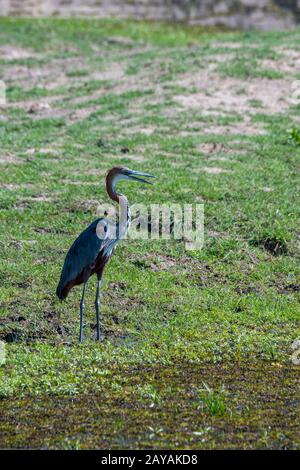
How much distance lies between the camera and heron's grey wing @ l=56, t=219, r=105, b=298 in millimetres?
8531

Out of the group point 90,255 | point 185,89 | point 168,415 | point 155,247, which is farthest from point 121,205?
point 185,89

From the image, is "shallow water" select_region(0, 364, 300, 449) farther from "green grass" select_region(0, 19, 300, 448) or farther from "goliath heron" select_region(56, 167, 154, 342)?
"goliath heron" select_region(56, 167, 154, 342)

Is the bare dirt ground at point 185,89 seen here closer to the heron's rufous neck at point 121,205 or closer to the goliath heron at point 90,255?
the heron's rufous neck at point 121,205

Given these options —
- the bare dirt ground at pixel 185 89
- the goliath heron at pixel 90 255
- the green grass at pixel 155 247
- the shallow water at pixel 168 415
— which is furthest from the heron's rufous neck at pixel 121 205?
the bare dirt ground at pixel 185 89

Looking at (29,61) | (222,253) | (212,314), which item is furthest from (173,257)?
(29,61)

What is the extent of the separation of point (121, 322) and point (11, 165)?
3770 mm

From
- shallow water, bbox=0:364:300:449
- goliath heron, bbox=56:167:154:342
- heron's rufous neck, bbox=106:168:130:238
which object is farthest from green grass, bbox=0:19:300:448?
heron's rufous neck, bbox=106:168:130:238

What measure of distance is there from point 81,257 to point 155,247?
1.63m

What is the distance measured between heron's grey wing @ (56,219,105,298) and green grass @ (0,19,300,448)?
39cm

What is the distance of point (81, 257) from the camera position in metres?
8.55

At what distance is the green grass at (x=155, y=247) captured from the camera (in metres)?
7.34

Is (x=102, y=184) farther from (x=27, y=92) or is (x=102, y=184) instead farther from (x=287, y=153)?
(x=27, y=92)

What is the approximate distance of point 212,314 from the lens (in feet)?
29.2

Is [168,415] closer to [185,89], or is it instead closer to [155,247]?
[155,247]
